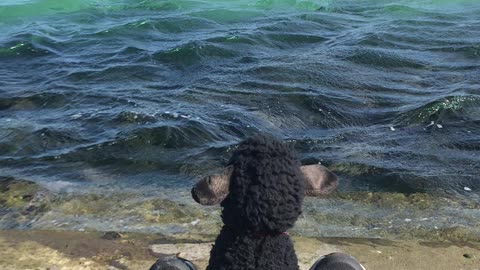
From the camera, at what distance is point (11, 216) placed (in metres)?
5.24

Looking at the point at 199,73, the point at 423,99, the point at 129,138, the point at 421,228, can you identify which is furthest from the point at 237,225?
the point at 199,73

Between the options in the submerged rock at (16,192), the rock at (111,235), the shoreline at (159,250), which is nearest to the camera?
the shoreline at (159,250)

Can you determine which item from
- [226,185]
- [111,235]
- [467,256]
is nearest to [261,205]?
[226,185]

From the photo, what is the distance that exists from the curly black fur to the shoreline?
6.43 feet

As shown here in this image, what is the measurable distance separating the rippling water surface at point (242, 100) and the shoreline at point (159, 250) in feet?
1.74

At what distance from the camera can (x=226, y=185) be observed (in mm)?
2326

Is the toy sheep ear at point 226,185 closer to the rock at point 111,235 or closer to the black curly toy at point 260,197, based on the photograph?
the black curly toy at point 260,197

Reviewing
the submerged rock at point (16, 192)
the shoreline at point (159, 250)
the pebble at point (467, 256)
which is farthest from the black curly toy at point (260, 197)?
the submerged rock at point (16, 192)

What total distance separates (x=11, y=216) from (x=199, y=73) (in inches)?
203

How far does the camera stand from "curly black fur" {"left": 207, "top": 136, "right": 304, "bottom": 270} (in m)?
2.31

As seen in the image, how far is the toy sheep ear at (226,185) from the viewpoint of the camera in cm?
228

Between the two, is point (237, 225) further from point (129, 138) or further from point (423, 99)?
point (423, 99)

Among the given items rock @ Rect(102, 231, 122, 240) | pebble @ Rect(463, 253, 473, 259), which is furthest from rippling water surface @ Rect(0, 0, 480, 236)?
rock @ Rect(102, 231, 122, 240)

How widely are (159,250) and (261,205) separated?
2411mm
